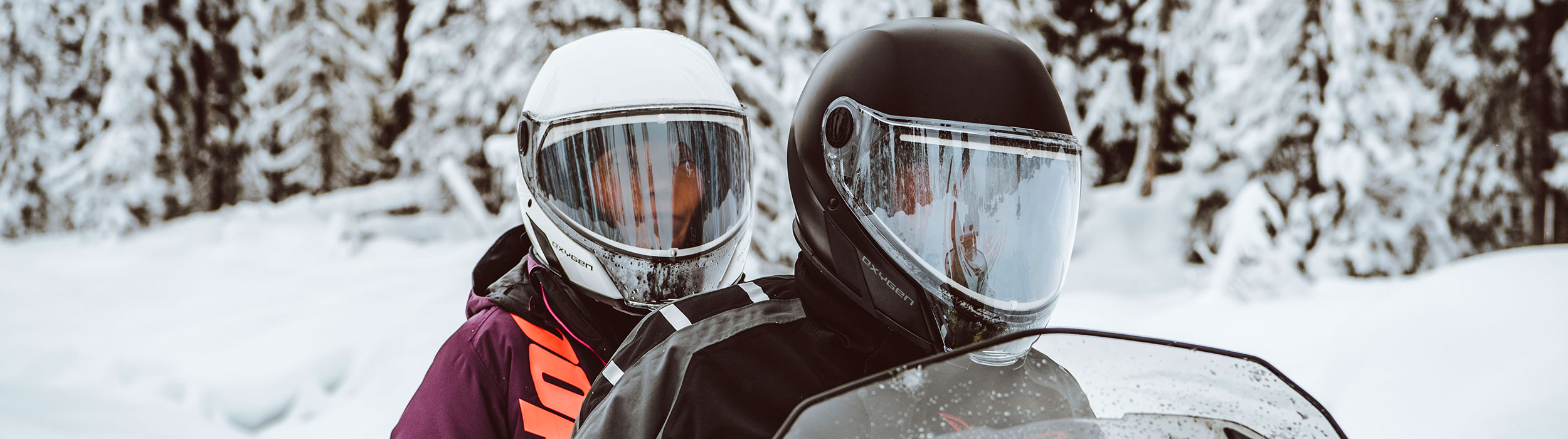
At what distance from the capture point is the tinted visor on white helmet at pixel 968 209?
1.39 meters

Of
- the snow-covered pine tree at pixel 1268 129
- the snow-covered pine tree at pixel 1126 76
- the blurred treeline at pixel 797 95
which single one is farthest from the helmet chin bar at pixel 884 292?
the snow-covered pine tree at pixel 1126 76

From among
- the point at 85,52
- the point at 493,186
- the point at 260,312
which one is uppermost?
the point at 85,52

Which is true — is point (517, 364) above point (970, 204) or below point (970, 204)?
below

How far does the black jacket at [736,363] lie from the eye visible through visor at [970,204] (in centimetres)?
13

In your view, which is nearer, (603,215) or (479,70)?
(603,215)

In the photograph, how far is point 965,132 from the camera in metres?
1.38

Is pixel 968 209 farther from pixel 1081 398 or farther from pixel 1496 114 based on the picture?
pixel 1496 114

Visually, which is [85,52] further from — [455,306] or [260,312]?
[455,306]

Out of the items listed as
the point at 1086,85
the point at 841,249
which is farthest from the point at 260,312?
the point at 1086,85

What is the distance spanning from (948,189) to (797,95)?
19.6 feet

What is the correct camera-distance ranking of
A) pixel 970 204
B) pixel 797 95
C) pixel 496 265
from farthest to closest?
pixel 797 95 < pixel 496 265 < pixel 970 204

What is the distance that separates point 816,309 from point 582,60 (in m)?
1.43

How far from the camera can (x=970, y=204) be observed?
1390 millimetres

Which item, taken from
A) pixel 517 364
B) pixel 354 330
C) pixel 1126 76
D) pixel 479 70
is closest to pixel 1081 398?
pixel 517 364
